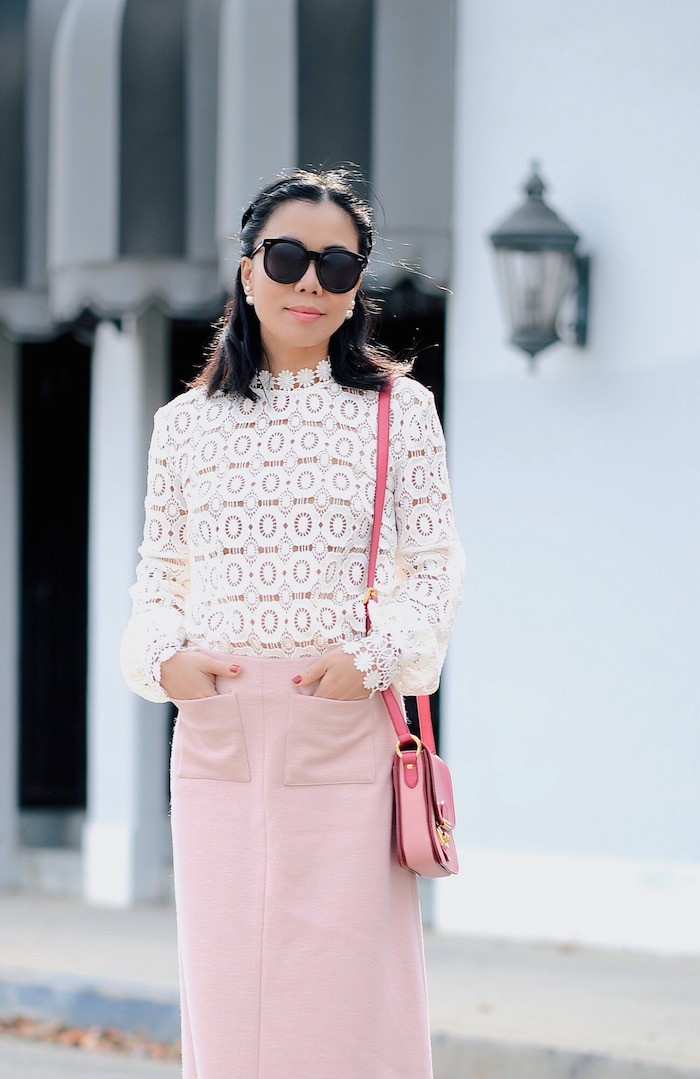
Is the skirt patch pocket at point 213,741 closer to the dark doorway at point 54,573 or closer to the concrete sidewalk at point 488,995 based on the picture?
the concrete sidewalk at point 488,995

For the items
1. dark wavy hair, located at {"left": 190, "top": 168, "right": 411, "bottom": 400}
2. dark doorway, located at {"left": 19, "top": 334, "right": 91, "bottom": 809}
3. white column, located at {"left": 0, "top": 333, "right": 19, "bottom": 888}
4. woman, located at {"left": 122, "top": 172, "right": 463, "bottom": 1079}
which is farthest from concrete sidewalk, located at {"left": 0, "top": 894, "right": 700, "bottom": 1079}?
dark wavy hair, located at {"left": 190, "top": 168, "right": 411, "bottom": 400}

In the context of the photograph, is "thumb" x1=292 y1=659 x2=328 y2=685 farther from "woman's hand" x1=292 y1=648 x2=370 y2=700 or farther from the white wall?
the white wall

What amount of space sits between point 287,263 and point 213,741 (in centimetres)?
79

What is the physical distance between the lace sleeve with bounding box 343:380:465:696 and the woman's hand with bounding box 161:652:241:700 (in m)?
0.25

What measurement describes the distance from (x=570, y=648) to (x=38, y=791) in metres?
3.39

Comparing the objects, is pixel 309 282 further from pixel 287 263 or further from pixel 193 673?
pixel 193 673

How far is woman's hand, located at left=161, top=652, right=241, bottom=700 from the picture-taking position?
2.92 meters

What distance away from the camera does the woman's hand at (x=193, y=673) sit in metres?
2.92

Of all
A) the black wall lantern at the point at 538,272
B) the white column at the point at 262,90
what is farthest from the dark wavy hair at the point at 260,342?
the white column at the point at 262,90

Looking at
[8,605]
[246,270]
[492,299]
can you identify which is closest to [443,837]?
[246,270]

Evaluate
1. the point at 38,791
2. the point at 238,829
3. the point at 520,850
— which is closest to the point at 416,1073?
the point at 238,829

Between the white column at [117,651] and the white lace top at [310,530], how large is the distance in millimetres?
5230

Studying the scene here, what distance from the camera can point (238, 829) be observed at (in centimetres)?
290

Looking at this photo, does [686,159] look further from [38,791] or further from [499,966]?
[38,791]
